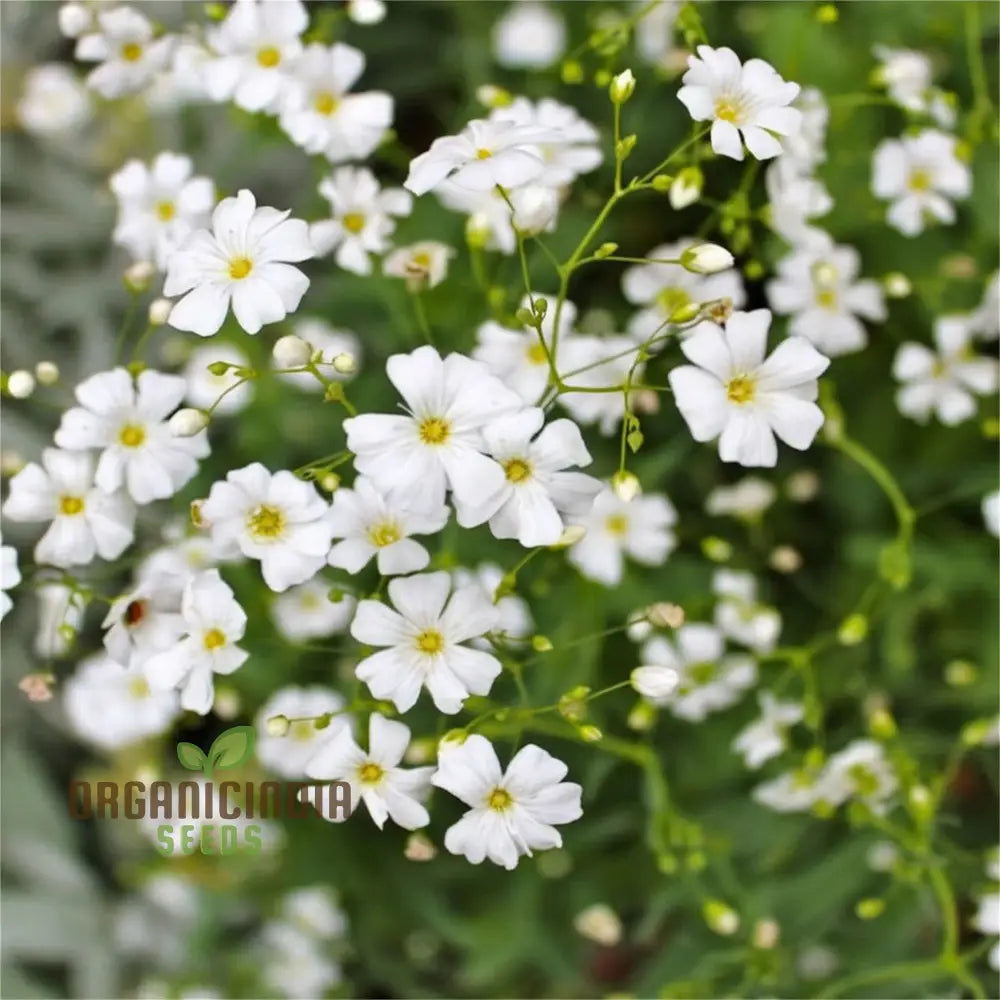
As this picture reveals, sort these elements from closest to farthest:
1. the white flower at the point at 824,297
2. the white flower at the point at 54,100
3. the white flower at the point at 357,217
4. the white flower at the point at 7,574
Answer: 1. the white flower at the point at 7,574
2. the white flower at the point at 357,217
3. the white flower at the point at 824,297
4. the white flower at the point at 54,100

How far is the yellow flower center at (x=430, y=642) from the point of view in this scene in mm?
749

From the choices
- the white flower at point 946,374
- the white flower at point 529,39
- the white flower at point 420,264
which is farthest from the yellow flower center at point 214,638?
the white flower at point 529,39

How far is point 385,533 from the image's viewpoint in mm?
756

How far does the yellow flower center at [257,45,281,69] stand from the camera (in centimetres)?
94

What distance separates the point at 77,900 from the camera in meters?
1.65

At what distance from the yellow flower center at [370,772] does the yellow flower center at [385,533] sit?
160mm

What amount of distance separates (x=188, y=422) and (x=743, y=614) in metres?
0.63

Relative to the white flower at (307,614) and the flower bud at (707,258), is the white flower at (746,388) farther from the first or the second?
the white flower at (307,614)

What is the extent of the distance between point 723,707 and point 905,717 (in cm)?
27

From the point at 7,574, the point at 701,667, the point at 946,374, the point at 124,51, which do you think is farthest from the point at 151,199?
the point at 946,374

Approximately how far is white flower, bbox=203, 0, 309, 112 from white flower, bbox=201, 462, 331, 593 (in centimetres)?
38

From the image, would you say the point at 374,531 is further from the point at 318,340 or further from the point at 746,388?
the point at 318,340

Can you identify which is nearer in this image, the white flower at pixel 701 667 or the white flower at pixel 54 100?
the white flower at pixel 701 667

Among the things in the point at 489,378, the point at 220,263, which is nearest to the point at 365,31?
the point at 220,263
